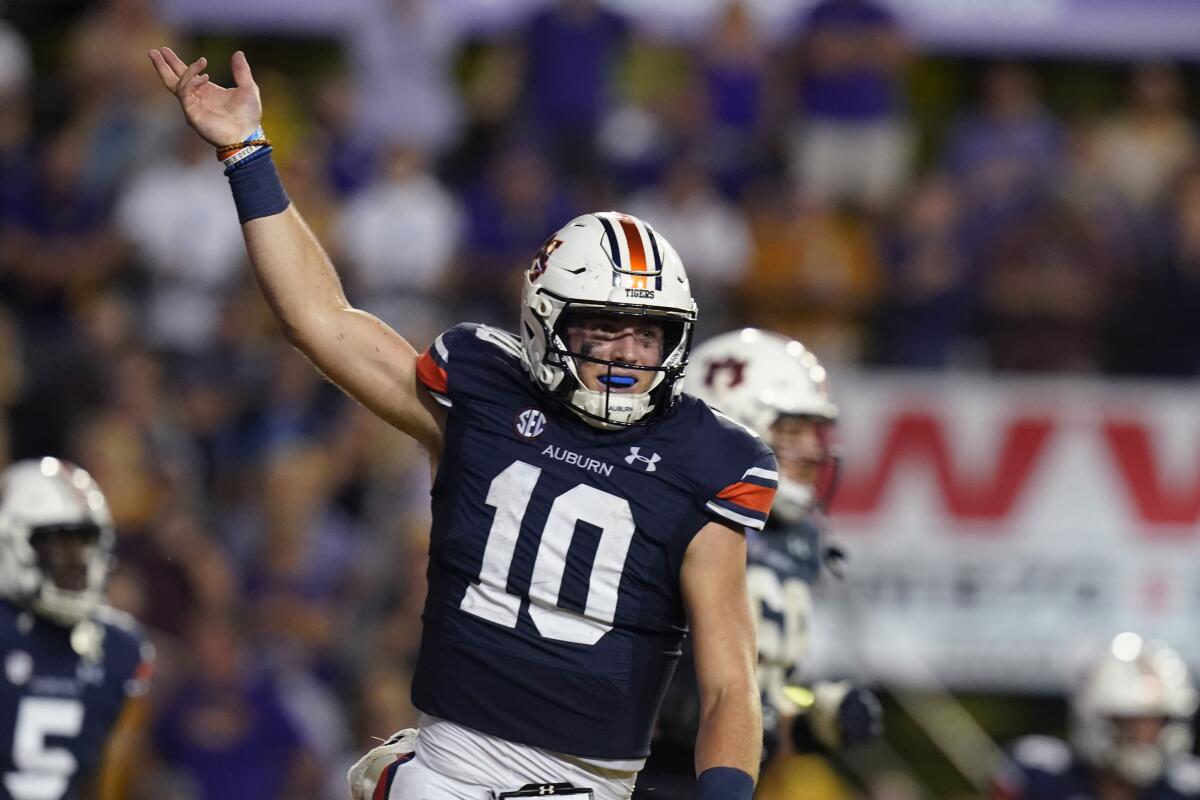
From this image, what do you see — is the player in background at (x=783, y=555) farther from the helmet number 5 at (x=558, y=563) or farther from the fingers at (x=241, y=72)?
the fingers at (x=241, y=72)

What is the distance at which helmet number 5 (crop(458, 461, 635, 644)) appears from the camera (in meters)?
4.93

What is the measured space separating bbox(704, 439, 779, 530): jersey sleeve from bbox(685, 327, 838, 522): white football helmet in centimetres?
141

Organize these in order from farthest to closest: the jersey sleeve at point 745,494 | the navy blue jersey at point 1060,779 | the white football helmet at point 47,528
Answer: the navy blue jersey at point 1060,779 < the white football helmet at point 47,528 < the jersey sleeve at point 745,494

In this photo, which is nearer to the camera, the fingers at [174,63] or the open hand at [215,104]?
the open hand at [215,104]

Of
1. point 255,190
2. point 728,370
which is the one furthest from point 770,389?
point 255,190

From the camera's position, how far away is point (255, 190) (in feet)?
16.8

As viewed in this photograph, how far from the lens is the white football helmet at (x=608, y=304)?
16.4 feet

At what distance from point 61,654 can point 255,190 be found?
2665 mm

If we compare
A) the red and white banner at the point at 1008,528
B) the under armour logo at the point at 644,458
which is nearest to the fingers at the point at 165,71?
the under armour logo at the point at 644,458

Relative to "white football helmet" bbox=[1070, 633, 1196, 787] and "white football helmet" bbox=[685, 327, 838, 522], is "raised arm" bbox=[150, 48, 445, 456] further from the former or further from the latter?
"white football helmet" bbox=[1070, 633, 1196, 787]

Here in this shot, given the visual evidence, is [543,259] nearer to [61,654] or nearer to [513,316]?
[61,654]

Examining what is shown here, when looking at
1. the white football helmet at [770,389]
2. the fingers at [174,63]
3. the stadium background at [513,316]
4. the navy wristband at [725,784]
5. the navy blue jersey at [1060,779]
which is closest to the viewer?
the navy wristband at [725,784]

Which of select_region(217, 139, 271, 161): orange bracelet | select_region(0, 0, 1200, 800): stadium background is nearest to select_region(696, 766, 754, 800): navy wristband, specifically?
select_region(217, 139, 271, 161): orange bracelet

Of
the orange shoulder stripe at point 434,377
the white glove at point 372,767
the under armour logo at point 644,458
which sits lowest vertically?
the white glove at point 372,767
